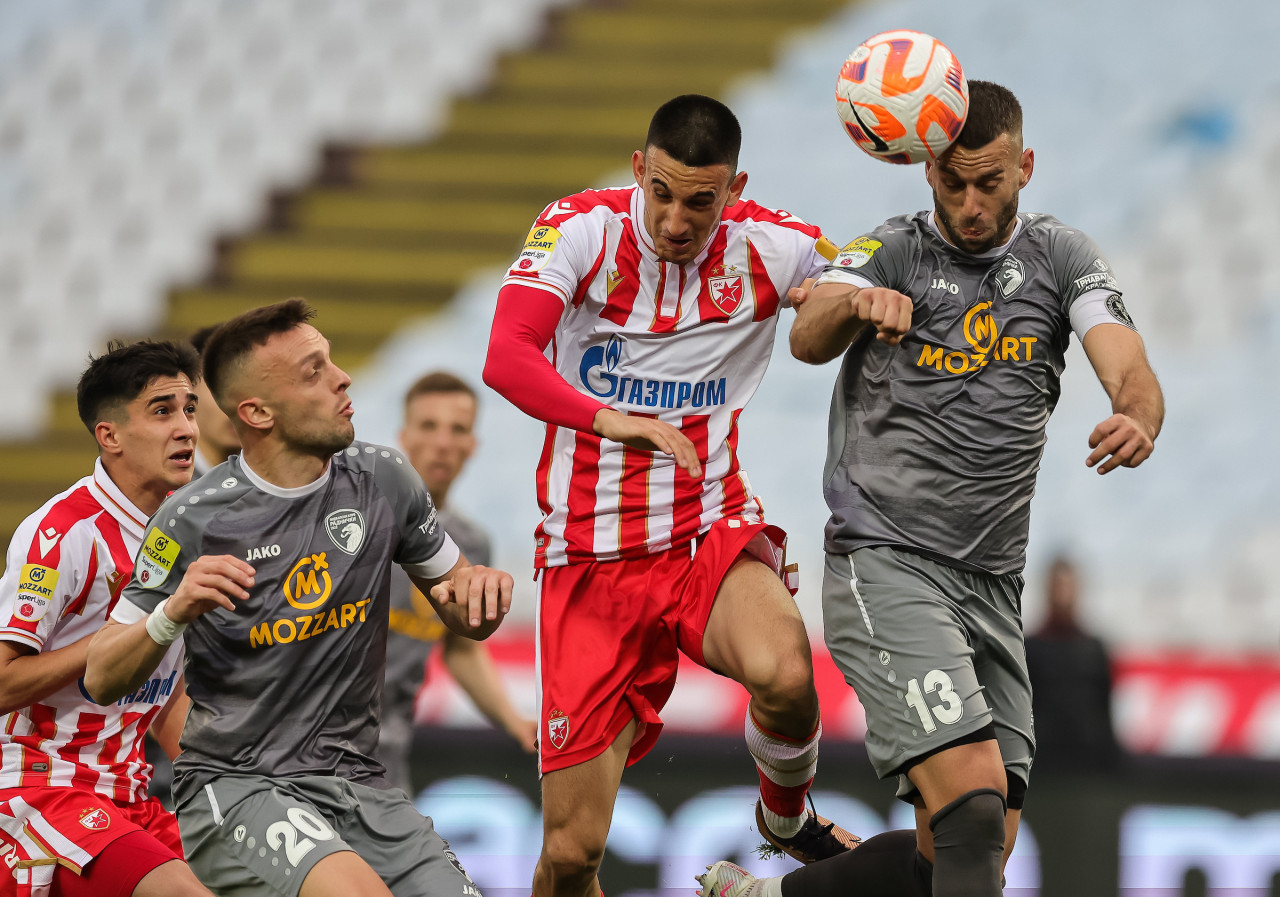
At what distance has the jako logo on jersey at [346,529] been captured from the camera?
13.7 feet

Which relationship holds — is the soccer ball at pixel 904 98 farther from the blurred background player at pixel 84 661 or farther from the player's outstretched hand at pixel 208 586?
the blurred background player at pixel 84 661

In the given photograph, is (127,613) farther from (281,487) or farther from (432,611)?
(432,611)

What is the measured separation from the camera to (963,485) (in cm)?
429

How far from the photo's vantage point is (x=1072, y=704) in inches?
305

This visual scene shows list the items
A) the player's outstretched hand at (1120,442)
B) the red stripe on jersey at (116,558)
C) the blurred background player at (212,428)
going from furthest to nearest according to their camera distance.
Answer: the blurred background player at (212,428), the red stripe on jersey at (116,558), the player's outstretched hand at (1120,442)

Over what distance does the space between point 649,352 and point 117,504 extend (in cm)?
170

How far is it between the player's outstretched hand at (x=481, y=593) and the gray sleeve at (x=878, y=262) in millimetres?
1290

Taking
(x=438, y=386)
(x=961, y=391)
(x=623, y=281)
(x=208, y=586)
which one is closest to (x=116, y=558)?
(x=208, y=586)

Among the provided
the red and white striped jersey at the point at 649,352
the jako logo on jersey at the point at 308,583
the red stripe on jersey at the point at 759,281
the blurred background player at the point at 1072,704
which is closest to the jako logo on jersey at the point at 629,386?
the red and white striped jersey at the point at 649,352

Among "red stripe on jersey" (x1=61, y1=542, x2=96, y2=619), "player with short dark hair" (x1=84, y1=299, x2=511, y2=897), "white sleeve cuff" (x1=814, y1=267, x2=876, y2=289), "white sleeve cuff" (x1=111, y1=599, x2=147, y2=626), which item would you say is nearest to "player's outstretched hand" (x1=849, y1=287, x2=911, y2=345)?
"white sleeve cuff" (x1=814, y1=267, x2=876, y2=289)

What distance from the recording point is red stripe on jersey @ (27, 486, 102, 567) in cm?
438

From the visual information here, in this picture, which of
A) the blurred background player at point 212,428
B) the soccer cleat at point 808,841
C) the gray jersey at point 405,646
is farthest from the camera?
the gray jersey at point 405,646

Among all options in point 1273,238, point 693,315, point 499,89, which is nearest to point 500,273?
point 499,89

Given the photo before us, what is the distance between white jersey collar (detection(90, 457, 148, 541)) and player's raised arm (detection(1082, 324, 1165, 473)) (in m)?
2.80
